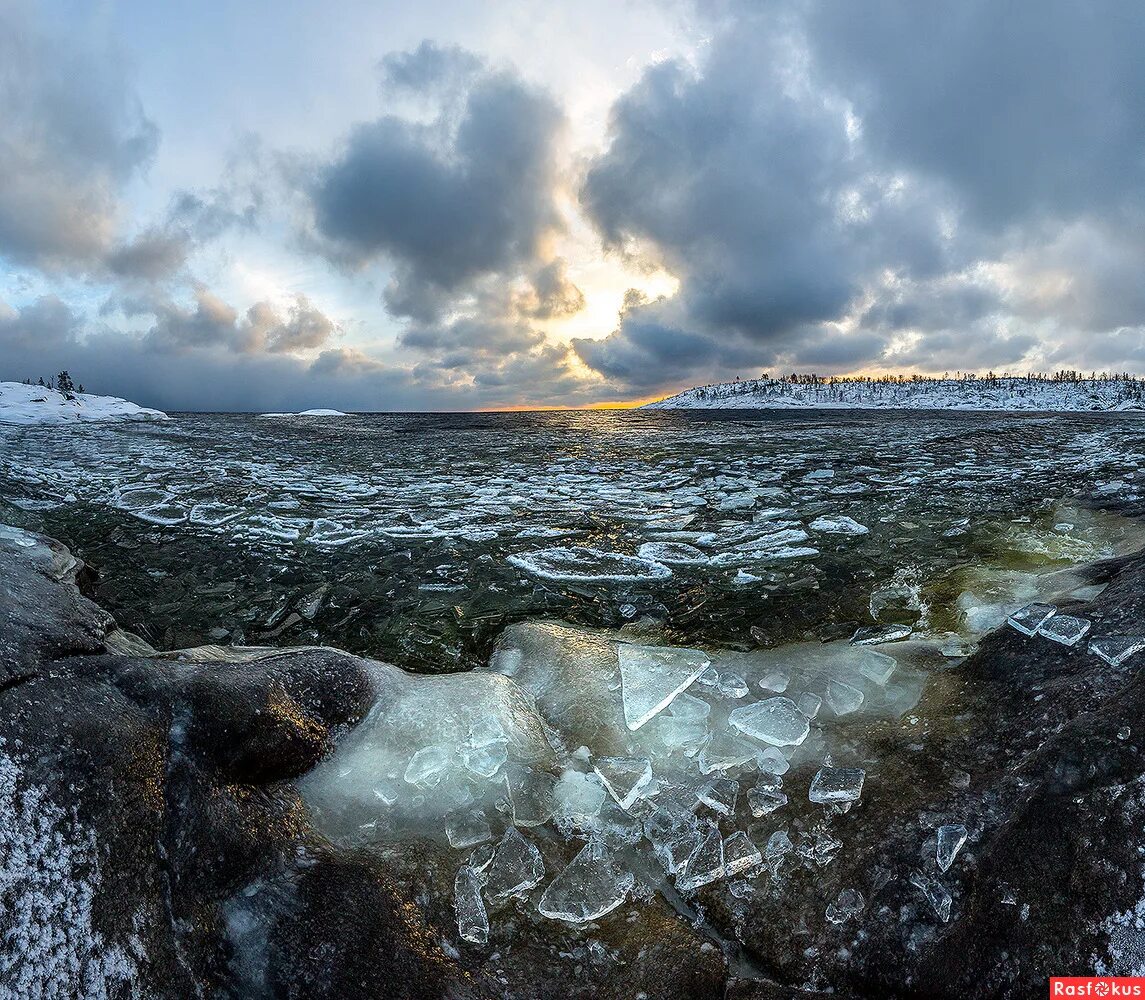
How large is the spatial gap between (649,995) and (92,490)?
10191 millimetres

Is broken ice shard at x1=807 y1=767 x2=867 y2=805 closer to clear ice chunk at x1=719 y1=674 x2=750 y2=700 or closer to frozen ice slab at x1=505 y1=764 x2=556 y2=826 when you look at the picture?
clear ice chunk at x1=719 y1=674 x2=750 y2=700

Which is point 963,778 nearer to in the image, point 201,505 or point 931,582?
point 931,582

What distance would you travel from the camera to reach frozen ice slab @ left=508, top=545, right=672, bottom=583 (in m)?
4.75

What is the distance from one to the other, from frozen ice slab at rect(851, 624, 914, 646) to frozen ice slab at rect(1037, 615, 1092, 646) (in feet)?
2.79

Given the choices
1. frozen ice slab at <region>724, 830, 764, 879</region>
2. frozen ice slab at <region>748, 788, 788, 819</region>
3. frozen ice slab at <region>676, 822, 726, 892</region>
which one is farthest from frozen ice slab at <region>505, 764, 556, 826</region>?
frozen ice slab at <region>748, 788, 788, 819</region>

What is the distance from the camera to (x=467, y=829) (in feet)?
6.37

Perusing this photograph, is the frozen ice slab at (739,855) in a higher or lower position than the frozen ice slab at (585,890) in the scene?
higher

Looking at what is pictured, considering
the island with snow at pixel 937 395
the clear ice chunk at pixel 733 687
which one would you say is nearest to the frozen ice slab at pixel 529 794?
the clear ice chunk at pixel 733 687

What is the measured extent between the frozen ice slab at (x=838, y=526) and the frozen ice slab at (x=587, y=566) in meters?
2.20

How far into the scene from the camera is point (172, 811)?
1623 millimetres

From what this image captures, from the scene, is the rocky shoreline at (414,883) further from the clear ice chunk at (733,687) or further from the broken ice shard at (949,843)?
the clear ice chunk at (733,687)

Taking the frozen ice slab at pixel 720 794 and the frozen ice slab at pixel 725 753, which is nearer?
the frozen ice slab at pixel 720 794

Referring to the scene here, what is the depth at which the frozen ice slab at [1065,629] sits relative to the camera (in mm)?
2418

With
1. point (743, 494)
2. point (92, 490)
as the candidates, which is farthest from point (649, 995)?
point (92, 490)
